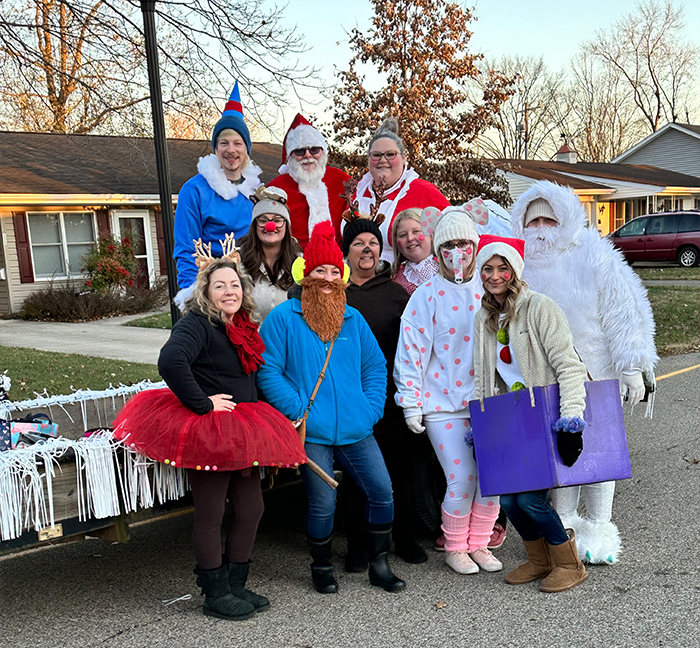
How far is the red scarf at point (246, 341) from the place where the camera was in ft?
11.1

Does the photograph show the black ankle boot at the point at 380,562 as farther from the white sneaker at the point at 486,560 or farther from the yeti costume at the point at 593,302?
the yeti costume at the point at 593,302

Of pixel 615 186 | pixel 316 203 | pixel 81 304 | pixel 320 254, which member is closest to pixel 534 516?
pixel 320 254

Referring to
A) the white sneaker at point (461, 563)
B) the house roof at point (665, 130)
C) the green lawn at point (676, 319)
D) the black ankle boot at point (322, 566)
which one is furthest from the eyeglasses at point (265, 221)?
the house roof at point (665, 130)

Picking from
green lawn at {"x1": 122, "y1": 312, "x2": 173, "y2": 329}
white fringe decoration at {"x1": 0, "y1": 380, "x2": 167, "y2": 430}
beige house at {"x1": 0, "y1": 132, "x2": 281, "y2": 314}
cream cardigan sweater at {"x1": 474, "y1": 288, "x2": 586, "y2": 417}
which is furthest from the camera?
beige house at {"x1": 0, "y1": 132, "x2": 281, "y2": 314}

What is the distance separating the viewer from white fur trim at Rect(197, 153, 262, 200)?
4.46 metres

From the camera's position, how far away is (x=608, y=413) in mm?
3514

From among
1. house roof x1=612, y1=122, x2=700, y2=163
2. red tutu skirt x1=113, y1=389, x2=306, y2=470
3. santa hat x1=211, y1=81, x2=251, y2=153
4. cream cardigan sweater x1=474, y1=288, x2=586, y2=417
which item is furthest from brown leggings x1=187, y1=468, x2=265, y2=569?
house roof x1=612, y1=122, x2=700, y2=163

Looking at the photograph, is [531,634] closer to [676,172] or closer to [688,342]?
[688,342]

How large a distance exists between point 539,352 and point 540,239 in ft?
2.42

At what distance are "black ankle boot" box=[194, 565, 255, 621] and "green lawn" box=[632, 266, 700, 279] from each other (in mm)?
17288

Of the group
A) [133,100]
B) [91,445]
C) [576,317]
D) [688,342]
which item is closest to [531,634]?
[576,317]

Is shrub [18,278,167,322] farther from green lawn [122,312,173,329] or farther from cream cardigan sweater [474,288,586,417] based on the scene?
cream cardigan sweater [474,288,586,417]

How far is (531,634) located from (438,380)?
4.11 ft

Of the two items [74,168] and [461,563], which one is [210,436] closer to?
[461,563]
